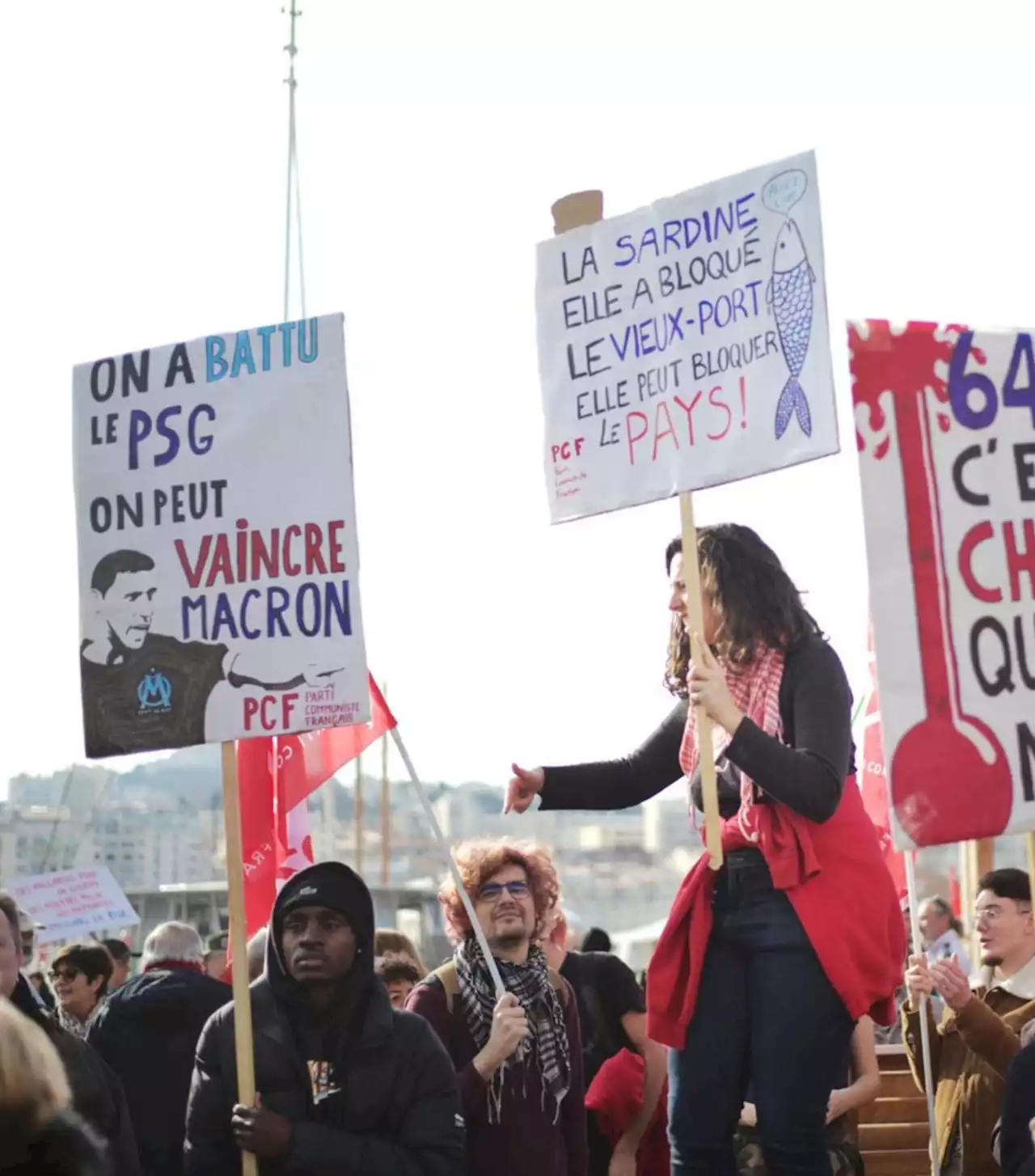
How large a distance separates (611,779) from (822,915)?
887 mm

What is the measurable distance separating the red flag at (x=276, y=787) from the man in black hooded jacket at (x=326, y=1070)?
12.3 ft

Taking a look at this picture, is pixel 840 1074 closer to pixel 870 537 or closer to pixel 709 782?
pixel 709 782

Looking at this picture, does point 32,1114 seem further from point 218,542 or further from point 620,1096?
point 620,1096

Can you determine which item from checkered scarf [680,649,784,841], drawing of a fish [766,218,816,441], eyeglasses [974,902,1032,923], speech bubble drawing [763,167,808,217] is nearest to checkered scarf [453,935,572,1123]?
checkered scarf [680,649,784,841]

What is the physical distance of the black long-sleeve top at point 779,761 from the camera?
5.36 m

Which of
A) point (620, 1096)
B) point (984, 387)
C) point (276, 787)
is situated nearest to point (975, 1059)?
point (620, 1096)

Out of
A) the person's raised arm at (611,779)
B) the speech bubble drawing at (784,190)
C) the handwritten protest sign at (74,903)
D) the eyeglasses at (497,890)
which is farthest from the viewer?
the handwritten protest sign at (74,903)

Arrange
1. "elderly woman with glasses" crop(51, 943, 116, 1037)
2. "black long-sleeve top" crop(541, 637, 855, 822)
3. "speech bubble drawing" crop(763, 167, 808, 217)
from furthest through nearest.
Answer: "elderly woman with glasses" crop(51, 943, 116, 1037)
"speech bubble drawing" crop(763, 167, 808, 217)
"black long-sleeve top" crop(541, 637, 855, 822)

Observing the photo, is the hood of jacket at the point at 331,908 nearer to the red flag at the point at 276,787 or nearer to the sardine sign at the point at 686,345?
the sardine sign at the point at 686,345

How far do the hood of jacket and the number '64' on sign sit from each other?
2151 millimetres

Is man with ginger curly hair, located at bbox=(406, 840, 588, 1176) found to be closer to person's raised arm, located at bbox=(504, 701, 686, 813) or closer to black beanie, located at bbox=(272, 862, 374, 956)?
black beanie, located at bbox=(272, 862, 374, 956)

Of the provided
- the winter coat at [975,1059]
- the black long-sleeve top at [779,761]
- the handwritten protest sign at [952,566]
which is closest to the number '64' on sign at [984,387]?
the handwritten protest sign at [952,566]

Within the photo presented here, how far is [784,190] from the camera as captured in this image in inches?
235

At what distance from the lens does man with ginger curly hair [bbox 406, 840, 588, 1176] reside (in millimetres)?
6703
